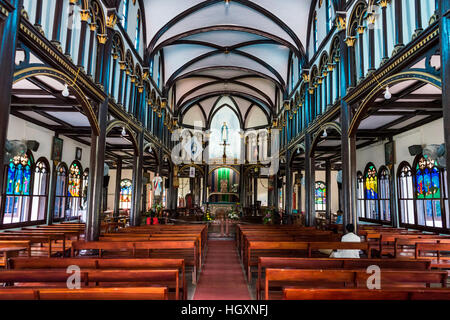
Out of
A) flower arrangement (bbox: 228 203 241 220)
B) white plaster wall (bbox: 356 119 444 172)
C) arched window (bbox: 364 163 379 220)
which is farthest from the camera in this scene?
arched window (bbox: 364 163 379 220)

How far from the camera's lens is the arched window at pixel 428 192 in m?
12.0

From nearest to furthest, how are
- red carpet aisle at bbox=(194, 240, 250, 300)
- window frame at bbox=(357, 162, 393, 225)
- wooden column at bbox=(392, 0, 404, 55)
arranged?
red carpet aisle at bbox=(194, 240, 250, 300) → wooden column at bbox=(392, 0, 404, 55) → window frame at bbox=(357, 162, 393, 225)

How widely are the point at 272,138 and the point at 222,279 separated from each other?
68.5ft

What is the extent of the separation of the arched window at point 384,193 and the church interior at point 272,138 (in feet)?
0.35

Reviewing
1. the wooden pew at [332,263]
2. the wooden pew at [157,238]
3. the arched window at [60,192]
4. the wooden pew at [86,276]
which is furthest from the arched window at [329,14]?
the arched window at [60,192]

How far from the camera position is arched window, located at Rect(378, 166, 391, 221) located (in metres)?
15.9

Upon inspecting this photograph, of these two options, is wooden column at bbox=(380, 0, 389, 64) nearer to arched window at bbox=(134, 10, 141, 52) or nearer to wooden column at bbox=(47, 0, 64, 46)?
wooden column at bbox=(47, 0, 64, 46)

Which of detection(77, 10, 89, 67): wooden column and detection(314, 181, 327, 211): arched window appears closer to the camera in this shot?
detection(77, 10, 89, 67): wooden column

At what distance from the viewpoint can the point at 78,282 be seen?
3.97m

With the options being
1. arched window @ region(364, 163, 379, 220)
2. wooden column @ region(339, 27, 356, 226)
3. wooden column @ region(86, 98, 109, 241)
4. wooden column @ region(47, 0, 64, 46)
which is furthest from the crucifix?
wooden column @ region(47, 0, 64, 46)

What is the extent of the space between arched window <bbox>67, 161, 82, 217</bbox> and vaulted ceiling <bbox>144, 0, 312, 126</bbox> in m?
7.83

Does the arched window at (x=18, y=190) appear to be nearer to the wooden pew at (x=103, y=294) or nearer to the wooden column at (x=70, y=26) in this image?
the wooden column at (x=70, y=26)

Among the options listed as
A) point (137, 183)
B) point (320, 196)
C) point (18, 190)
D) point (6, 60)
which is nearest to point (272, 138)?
point (320, 196)

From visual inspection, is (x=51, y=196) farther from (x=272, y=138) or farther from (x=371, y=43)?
(x=272, y=138)
